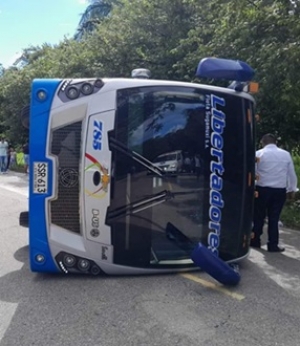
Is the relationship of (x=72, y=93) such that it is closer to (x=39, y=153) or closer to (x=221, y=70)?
(x=39, y=153)

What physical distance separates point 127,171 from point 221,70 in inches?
62.0

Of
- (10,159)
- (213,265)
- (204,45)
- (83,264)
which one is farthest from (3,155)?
(213,265)

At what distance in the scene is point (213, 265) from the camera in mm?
4758

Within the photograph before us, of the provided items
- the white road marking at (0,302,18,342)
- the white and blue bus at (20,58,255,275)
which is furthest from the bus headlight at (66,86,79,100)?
the white road marking at (0,302,18,342)

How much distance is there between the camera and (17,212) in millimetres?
9594

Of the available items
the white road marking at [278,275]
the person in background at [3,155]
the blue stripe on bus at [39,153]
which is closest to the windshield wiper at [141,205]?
the blue stripe on bus at [39,153]

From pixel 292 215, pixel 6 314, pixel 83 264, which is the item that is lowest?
pixel 6 314

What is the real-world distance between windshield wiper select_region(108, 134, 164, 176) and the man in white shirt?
200 cm

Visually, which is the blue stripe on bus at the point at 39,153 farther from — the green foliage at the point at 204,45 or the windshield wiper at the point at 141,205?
the green foliage at the point at 204,45

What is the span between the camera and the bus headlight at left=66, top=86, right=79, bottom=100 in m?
4.75

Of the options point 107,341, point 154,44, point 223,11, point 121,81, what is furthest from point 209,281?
point 154,44

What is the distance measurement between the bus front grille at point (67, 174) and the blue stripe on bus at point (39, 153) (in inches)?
4.0

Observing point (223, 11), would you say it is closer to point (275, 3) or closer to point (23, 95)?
point (275, 3)

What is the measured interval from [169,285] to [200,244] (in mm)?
553
